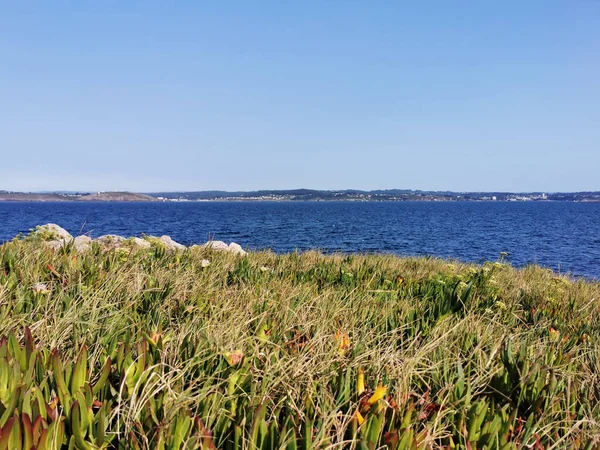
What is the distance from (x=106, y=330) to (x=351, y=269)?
169 inches

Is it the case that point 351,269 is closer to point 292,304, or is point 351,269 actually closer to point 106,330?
point 292,304

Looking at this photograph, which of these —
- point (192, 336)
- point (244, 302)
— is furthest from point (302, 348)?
point (244, 302)

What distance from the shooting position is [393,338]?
3.38m

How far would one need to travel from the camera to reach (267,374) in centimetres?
254

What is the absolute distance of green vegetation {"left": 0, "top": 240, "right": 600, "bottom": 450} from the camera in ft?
6.04

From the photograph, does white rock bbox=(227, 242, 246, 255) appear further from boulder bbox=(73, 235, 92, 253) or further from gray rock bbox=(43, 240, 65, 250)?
gray rock bbox=(43, 240, 65, 250)

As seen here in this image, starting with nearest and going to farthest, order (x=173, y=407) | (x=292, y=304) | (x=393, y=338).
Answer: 1. (x=173, y=407)
2. (x=393, y=338)
3. (x=292, y=304)

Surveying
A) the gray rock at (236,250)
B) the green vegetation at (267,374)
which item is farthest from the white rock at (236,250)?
the green vegetation at (267,374)

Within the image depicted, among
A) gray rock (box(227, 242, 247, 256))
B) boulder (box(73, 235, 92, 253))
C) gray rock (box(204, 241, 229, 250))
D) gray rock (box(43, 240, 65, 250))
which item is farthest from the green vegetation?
gray rock (box(227, 242, 247, 256))

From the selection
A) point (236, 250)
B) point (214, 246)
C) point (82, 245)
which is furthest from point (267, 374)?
point (214, 246)

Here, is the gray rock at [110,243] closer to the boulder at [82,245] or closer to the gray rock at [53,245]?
the boulder at [82,245]

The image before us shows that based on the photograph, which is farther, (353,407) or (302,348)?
(302,348)

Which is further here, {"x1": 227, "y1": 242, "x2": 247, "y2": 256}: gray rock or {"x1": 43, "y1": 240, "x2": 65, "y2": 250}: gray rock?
{"x1": 227, "y1": 242, "x2": 247, "y2": 256}: gray rock

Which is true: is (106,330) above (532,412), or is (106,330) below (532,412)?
above
